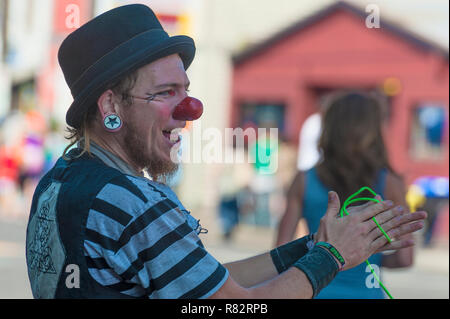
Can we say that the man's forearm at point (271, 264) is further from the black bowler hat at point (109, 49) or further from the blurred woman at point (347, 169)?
the blurred woman at point (347, 169)

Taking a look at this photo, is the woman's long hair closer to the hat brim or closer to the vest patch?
the hat brim

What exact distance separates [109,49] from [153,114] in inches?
7.9

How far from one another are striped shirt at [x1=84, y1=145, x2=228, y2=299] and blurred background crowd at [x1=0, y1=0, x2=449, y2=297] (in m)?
10.9

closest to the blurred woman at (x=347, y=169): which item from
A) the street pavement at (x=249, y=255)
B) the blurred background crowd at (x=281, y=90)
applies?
the street pavement at (x=249, y=255)

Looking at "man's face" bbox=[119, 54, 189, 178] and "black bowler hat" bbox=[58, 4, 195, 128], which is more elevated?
"black bowler hat" bbox=[58, 4, 195, 128]

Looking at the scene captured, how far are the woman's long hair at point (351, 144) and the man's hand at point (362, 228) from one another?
4.30ft

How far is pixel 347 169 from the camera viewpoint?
3473 mm

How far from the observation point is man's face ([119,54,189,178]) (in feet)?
6.73

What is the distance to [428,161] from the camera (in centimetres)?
1642

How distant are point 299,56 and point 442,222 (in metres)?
5.63

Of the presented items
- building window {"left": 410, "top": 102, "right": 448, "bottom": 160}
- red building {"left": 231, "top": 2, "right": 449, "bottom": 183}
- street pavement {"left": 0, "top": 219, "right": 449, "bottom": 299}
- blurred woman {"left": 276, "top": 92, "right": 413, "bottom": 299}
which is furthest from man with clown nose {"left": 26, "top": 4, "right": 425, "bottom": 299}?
building window {"left": 410, "top": 102, "right": 448, "bottom": 160}

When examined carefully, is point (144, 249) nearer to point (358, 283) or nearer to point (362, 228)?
point (362, 228)

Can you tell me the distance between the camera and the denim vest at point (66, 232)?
188cm
